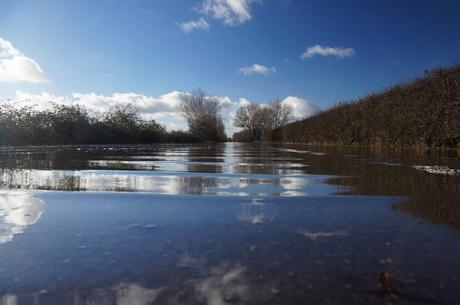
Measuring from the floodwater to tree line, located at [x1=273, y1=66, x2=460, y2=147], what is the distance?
1082 cm

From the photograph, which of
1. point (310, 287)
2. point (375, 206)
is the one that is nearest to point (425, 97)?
point (375, 206)

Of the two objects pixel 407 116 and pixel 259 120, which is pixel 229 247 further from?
pixel 259 120

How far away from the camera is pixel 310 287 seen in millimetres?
1583

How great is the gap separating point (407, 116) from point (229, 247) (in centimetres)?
1586

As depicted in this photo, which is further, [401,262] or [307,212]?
[307,212]

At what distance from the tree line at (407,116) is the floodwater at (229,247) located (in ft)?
35.5

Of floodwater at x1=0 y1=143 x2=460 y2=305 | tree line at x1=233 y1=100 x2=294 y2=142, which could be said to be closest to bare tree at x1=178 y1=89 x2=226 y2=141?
tree line at x1=233 y1=100 x2=294 y2=142

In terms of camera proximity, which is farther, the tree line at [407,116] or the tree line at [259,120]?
the tree line at [259,120]

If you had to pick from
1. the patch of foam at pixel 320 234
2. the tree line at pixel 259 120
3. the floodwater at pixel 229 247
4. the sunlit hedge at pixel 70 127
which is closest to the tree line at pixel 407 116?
the floodwater at pixel 229 247

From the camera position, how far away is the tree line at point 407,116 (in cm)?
1325

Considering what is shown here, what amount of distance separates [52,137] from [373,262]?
23978 mm

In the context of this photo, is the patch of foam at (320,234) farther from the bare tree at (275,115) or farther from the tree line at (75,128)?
the bare tree at (275,115)

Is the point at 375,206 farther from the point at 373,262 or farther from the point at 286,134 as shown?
the point at 286,134

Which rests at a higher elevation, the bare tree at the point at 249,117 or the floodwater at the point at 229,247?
the bare tree at the point at 249,117
